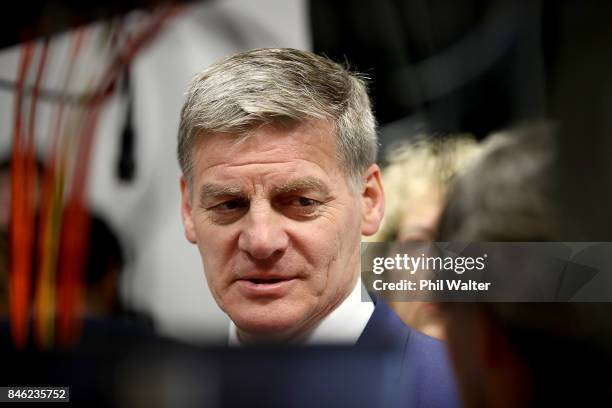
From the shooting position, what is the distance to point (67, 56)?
1973 mm

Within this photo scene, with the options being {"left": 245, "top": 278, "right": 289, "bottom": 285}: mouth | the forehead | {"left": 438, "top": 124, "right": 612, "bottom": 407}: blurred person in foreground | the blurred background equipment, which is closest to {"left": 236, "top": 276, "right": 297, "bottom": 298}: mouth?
{"left": 245, "top": 278, "right": 289, "bottom": 285}: mouth

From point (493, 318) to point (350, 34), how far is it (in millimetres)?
830

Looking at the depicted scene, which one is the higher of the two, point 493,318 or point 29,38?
point 29,38

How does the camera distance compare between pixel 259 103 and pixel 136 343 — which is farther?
pixel 136 343

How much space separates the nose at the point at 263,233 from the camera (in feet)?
5.83

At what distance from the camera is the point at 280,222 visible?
70.2 inches

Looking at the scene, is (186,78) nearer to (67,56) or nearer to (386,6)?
(67,56)

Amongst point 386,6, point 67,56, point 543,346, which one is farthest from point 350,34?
point 543,346

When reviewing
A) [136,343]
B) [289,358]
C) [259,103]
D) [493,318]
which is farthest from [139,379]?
[493,318]

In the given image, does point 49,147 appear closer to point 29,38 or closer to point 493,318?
point 29,38

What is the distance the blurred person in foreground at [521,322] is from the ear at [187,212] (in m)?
0.65

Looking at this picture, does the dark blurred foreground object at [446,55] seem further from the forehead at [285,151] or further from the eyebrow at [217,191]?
the eyebrow at [217,191]

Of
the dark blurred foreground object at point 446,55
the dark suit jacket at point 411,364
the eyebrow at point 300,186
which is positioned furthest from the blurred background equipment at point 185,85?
the dark suit jacket at point 411,364

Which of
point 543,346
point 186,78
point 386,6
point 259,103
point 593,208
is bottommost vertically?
point 543,346
